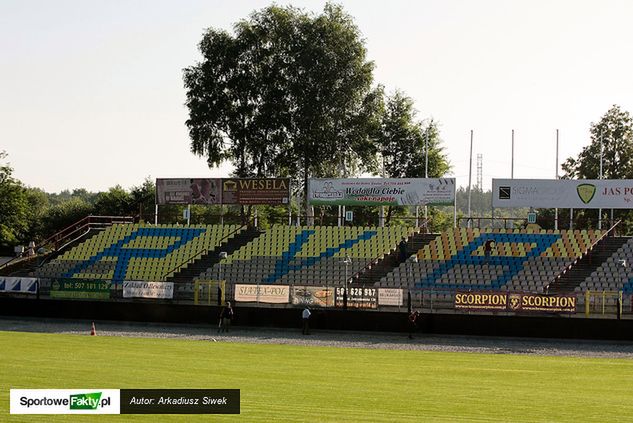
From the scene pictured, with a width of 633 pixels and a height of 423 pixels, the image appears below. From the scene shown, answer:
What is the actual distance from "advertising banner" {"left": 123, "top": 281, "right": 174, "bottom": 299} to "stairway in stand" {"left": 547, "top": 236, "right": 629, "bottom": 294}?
19.0m

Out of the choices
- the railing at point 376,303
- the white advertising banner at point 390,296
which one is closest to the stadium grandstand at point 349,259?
the railing at point 376,303

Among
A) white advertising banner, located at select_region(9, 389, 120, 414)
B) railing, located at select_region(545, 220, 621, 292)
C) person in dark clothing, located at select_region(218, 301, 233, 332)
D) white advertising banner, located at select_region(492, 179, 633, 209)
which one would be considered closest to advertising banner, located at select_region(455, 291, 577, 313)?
railing, located at select_region(545, 220, 621, 292)

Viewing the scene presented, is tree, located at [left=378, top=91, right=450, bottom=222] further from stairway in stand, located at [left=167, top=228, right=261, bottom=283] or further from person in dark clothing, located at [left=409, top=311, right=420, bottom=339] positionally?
person in dark clothing, located at [left=409, top=311, right=420, bottom=339]

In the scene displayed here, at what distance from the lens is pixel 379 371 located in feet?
88.6

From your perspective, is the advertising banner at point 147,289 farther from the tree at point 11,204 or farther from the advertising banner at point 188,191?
the tree at point 11,204

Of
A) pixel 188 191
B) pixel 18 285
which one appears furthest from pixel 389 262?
pixel 18 285

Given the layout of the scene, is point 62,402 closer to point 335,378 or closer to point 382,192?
point 335,378

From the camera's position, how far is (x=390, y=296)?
4178 centimetres

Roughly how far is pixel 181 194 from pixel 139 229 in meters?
3.52

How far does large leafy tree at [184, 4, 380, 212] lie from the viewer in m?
66.6

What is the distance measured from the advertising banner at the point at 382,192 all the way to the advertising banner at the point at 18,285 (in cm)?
1866

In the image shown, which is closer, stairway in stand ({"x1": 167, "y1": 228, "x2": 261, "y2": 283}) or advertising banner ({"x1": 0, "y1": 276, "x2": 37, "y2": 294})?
advertising banner ({"x1": 0, "y1": 276, "x2": 37, "y2": 294})

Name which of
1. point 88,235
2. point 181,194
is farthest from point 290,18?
point 88,235

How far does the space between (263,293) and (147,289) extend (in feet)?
19.8
